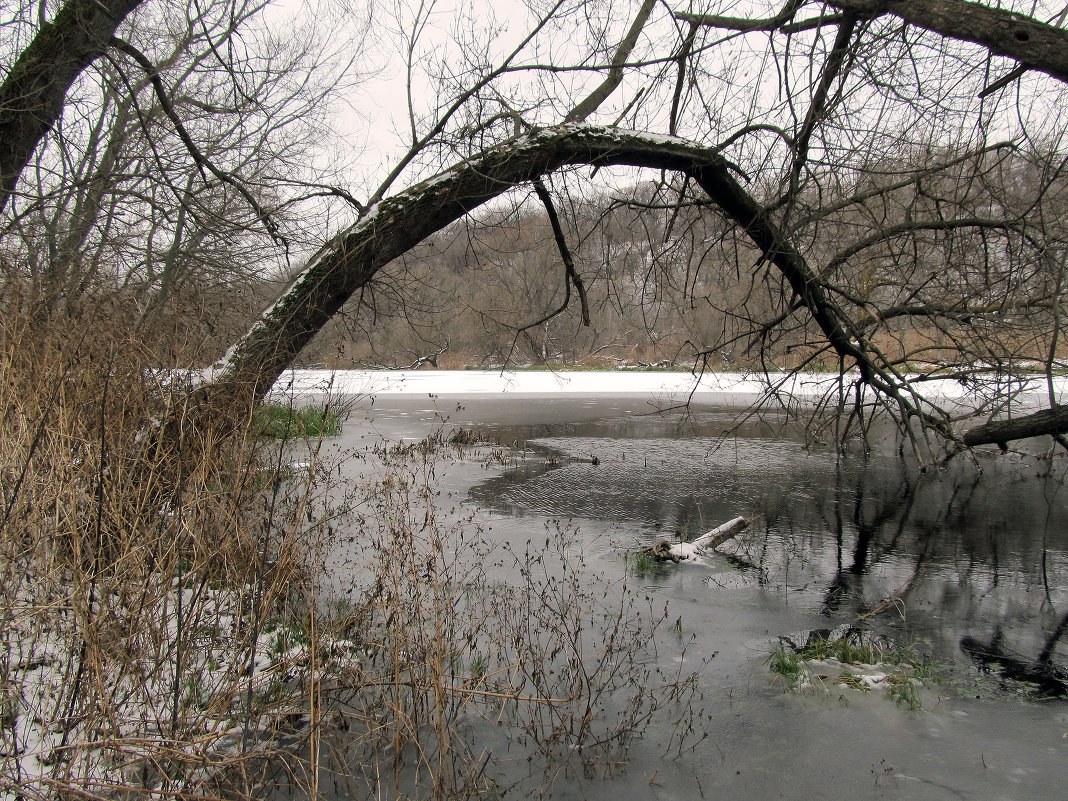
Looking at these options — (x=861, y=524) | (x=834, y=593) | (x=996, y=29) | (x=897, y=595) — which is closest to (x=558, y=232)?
(x=996, y=29)

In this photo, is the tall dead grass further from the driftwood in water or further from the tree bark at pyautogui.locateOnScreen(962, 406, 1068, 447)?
the tree bark at pyautogui.locateOnScreen(962, 406, 1068, 447)

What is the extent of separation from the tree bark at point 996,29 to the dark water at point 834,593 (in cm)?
359

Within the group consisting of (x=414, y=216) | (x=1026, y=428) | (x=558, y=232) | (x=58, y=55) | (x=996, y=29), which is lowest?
(x=1026, y=428)


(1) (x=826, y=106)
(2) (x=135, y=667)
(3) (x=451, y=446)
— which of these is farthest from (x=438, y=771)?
(3) (x=451, y=446)

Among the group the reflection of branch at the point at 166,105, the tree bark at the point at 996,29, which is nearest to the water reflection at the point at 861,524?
the tree bark at the point at 996,29

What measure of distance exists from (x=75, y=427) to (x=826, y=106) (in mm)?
5013

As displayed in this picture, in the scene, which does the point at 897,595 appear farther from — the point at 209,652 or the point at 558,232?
the point at 209,652

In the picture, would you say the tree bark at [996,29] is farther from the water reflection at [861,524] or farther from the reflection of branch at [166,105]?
the reflection of branch at [166,105]

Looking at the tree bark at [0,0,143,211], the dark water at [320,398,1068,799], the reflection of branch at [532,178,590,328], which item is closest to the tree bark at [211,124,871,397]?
the reflection of branch at [532,178,590,328]

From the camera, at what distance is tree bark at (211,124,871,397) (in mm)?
4730

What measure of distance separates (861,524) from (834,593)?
252 centimetres

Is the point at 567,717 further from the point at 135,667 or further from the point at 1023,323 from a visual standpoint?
the point at 1023,323

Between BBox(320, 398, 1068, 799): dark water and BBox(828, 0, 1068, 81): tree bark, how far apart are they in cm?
359

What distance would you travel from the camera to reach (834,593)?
5824mm
